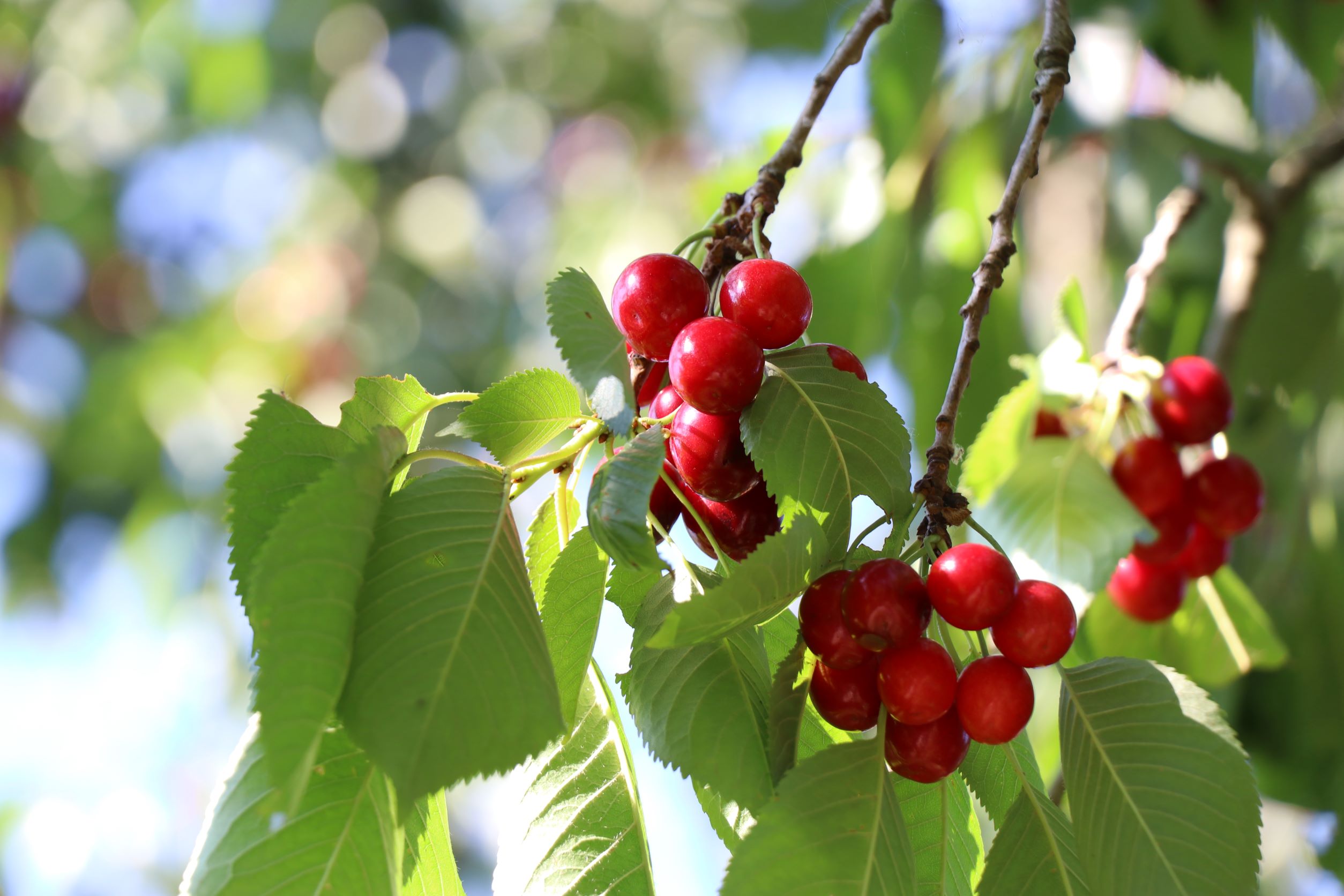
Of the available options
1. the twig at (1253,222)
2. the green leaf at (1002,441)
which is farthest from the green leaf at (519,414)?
the twig at (1253,222)

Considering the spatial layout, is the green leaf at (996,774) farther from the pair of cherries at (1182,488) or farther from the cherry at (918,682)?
the pair of cherries at (1182,488)

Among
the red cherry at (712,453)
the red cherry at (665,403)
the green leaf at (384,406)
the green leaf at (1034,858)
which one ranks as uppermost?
the green leaf at (384,406)

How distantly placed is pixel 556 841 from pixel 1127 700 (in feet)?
1.05

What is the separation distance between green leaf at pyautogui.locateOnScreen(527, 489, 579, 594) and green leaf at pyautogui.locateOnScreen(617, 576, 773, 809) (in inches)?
4.3

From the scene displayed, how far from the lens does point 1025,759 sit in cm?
56

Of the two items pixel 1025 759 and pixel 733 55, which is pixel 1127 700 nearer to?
pixel 1025 759

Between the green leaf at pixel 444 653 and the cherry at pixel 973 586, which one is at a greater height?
the green leaf at pixel 444 653

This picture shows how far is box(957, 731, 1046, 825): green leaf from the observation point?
559mm

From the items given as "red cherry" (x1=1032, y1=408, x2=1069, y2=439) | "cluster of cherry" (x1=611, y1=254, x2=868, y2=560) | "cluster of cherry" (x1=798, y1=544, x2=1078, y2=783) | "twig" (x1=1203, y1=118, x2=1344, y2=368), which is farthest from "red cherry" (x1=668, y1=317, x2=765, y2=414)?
"twig" (x1=1203, y1=118, x2=1344, y2=368)

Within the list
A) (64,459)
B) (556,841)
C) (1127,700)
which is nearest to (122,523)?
(64,459)

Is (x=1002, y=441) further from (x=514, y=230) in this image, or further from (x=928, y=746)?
(x=514, y=230)

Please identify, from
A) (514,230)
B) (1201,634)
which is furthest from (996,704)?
(514,230)

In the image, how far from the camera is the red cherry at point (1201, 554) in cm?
94

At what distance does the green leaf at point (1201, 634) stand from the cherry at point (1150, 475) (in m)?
0.13
